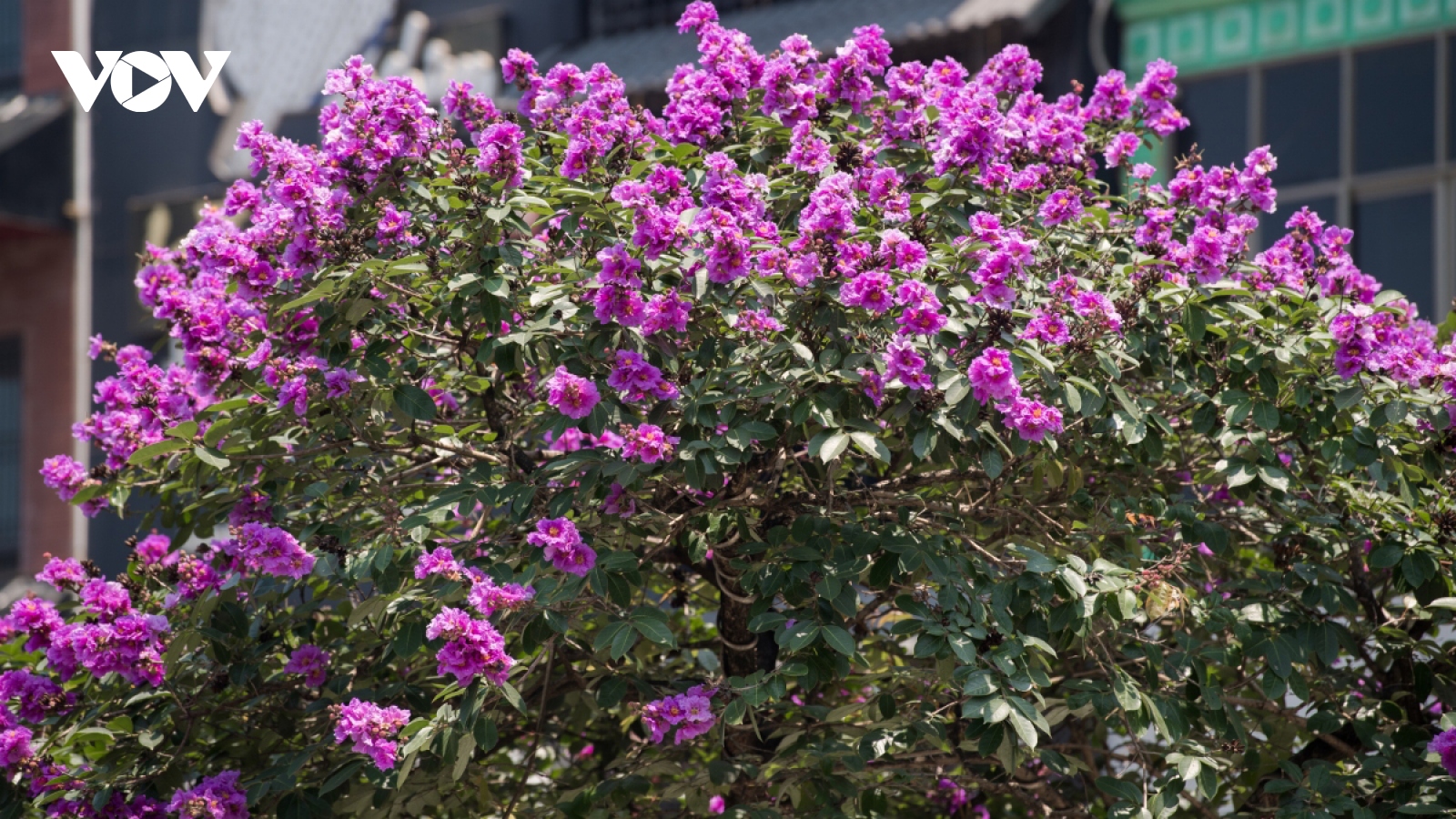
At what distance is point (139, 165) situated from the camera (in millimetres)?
14055

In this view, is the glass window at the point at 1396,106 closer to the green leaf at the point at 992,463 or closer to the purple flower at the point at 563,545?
the green leaf at the point at 992,463

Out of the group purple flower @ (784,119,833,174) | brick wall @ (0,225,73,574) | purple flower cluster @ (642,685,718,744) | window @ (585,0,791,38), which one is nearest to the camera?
purple flower cluster @ (642,685,718,744)

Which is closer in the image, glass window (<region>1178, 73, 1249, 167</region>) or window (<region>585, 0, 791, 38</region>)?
glass window (<region>1178, 73, 1249, 167</region>)

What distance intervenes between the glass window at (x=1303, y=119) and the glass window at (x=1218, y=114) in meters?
0.13

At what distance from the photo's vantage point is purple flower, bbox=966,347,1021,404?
3.25 meters

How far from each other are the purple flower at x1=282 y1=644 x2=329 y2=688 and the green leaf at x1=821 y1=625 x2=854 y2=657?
1357 millimetres

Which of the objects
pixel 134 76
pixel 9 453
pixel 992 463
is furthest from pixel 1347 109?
pixel 9 453

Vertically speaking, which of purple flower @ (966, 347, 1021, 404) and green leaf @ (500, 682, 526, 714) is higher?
purple flower @ (966, 347, 1021, 404)

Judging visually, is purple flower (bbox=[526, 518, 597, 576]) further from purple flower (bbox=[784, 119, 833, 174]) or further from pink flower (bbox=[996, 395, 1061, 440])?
purple flower (bbox=[784, 119, 833, 174])

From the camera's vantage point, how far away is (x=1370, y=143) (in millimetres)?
9242

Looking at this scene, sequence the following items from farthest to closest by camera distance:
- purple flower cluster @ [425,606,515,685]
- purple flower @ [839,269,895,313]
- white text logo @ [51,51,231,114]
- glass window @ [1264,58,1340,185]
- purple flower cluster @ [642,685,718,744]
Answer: white text logo @ [51,51,231,114] → glass window @ [1264,58,1340,185] → purple flower cluster @ [642,685,718,744] → purple flower @ [839,269,895,313] → purple flower cluster @ [425,606,515,685]

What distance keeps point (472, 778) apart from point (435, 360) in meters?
1.06

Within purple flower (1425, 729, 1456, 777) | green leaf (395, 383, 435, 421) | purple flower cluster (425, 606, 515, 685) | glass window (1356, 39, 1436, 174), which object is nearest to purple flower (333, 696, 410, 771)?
purple flower cluster (425, 606, 515, 685)

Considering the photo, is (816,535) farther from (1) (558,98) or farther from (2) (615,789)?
(1) (558,98)
